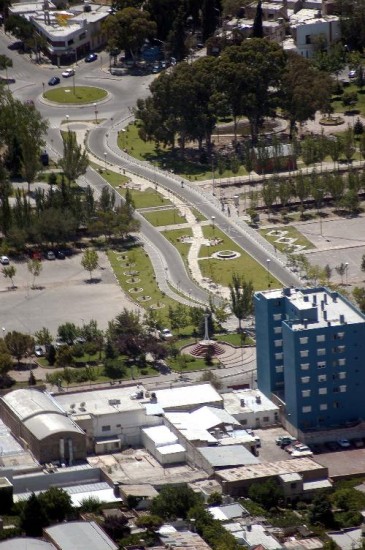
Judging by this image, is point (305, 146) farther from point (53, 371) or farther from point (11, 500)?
point (11, 500)

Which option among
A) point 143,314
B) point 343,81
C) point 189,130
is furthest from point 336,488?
point 343,81

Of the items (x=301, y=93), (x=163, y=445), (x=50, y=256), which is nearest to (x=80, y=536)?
(x=163, y=445)

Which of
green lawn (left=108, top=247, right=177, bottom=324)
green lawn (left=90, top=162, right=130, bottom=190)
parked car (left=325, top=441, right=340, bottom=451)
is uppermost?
green lawn (left=90, top=162, right=130, bottom=190)

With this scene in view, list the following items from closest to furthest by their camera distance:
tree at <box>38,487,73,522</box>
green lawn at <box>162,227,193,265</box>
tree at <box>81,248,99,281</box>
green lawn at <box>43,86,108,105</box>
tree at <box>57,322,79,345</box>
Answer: tree at <box>38,487,73,522</box>
tree at <box>57,322,79,345</box>
tree at <box>81,248,99,281</box>
green lawn at <box>162,227,193,265</box>
green lawn at <box>43,86,108,105</box>

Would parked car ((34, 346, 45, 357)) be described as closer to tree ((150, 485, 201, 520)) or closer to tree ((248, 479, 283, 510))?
tree ((248, 479, 283, 510))

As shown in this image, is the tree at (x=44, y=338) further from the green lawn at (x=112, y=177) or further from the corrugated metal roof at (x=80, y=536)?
the green lawn at (x=112, y=177)

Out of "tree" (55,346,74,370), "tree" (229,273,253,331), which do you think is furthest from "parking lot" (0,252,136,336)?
"tree" (229,273,253,331)
